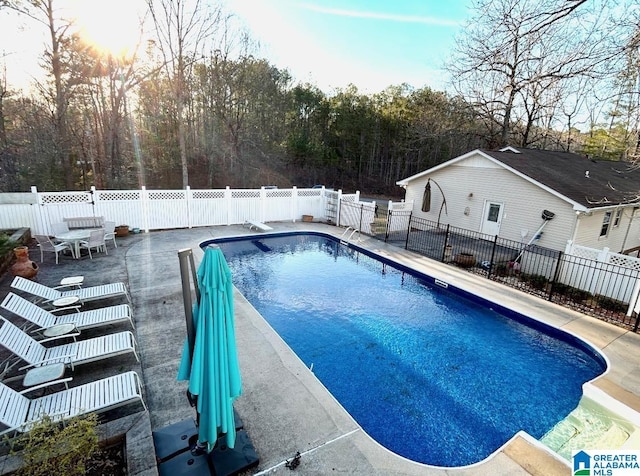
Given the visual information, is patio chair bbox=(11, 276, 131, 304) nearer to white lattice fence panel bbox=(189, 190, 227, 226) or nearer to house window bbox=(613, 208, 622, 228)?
white lattice fence panel bbox=(189, 190, 227, 226)

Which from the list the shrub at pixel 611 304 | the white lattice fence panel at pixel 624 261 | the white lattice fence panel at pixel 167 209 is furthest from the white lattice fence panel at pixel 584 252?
the white lattice fence panel at pixel 167 209

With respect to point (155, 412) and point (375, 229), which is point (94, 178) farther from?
point (155, 412)

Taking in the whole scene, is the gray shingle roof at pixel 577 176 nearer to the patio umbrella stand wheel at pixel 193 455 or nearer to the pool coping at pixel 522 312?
the pool coping at pixel 522 312

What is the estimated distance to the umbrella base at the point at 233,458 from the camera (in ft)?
9.63

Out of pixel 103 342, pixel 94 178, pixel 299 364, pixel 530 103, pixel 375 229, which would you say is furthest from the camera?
pixel 530 103

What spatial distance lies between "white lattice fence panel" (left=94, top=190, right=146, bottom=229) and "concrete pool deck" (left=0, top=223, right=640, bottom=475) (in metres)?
2.73

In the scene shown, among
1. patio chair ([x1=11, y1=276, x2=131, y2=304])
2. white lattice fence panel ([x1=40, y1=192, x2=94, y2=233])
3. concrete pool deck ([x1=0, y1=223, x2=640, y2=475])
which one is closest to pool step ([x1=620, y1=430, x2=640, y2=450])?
concrete pool deck ([x1=0, y1=223, x2=640, y2=475])

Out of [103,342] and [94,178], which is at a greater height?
[94,178]

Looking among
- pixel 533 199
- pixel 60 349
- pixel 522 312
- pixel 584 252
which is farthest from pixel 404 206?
pixel 60 349

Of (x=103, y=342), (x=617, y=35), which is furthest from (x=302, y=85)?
(x=103, y=342)

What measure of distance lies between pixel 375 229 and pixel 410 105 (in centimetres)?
1824

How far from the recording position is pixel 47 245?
830cm

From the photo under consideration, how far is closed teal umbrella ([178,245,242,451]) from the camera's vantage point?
2516mm

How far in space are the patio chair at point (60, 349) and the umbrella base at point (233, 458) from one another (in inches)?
84.9
